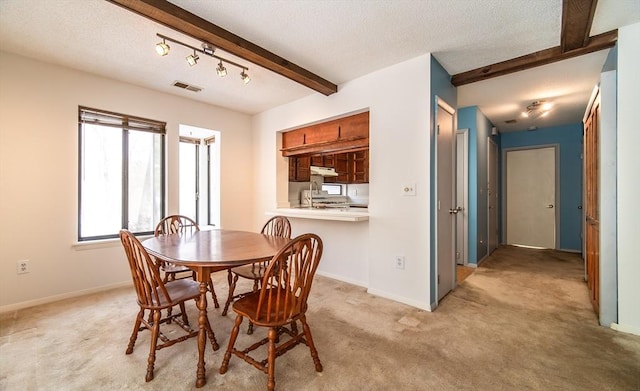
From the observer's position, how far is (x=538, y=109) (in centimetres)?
407

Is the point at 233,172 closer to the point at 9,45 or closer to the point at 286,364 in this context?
the point at 9,45

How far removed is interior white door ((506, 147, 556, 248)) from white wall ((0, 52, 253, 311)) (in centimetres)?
688

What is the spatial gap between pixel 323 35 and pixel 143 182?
9.75 feet

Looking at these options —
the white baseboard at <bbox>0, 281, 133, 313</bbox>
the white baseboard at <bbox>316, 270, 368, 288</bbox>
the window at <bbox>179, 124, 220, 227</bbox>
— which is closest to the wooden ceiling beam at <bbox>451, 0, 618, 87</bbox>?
the white baseboard at <bbox>316, 270, 368, 288</bbox>

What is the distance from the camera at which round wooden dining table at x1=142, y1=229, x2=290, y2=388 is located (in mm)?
1615

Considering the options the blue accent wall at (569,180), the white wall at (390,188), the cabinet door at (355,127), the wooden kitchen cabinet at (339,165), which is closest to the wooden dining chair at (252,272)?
the white wall at (390,188)

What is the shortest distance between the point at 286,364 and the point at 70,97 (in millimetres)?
3515

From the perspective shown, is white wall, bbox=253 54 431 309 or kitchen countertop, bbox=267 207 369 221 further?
kitchen countertop, bbox=267 207 369 221

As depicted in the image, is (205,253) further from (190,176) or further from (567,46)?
(567,46)

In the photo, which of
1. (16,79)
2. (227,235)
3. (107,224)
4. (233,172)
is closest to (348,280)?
(227,235)

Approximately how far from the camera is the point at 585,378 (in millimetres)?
1655

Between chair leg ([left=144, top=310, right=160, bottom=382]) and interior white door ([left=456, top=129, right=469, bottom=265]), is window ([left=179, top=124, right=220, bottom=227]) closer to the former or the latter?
chair leg ([left=144, top=310, right=160, bottom=382])

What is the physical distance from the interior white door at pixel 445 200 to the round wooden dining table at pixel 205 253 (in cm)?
168

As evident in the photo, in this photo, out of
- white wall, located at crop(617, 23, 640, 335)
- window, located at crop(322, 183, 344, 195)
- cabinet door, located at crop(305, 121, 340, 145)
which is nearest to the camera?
white wall, located at crop(617, 23, 640, 335)
